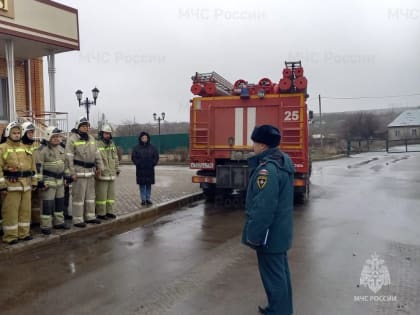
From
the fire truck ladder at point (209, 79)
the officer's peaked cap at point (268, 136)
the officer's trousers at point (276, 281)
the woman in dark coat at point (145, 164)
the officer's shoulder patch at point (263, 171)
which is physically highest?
the fire truck ladder at point (209, 79)

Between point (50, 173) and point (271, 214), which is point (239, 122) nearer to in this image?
point (50, 173)

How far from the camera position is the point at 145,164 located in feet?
30.5

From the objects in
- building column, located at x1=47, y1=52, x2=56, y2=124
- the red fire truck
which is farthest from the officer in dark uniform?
building column, located at x1=47, y1=52, x2=56, y2=124

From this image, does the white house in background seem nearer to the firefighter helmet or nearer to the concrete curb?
the concrete curb

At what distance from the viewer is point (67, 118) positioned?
377 inches

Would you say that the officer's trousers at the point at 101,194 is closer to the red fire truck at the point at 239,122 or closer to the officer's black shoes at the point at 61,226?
the officer's black shoes at the point at 61,226

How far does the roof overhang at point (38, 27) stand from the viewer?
8289 millimetres

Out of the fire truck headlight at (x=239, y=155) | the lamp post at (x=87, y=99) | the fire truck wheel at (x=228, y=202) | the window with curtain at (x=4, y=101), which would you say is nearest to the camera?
the fire truck headlight at (x=239, y=155)

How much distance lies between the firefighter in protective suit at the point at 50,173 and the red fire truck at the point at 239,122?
12.6 ft

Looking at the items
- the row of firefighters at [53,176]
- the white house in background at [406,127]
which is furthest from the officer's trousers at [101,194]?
the white house in background at [406,127]

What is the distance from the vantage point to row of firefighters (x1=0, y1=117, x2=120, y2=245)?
19.7 feet

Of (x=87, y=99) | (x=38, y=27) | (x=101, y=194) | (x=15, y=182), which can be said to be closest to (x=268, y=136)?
(x=15, y=182)

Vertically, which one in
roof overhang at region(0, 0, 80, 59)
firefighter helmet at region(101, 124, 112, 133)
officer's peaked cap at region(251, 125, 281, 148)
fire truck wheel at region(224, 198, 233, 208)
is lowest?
fire truck wheel at region(224, 198, 233, 208)

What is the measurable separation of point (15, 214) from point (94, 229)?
1532mm
